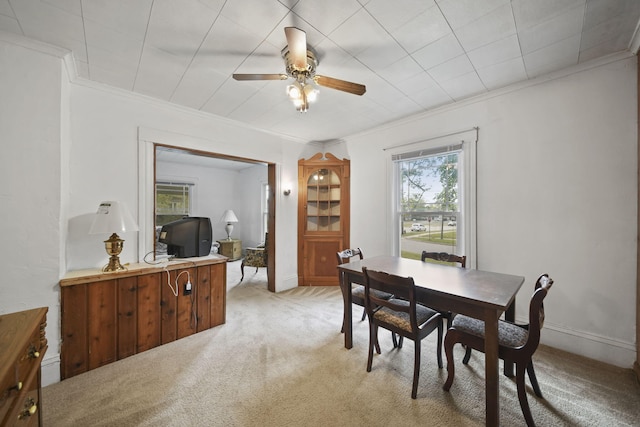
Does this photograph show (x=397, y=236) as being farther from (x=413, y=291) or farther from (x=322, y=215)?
(x=413, y=291)

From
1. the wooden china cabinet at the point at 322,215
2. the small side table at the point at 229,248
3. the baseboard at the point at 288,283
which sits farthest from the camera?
the small side table at the point at 229,248

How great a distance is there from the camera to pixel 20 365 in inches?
36.8

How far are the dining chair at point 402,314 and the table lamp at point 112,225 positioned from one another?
7.10 ft

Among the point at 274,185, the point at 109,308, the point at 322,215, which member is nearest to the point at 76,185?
the point at 109,308

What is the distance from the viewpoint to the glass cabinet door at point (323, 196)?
4320 millimetres

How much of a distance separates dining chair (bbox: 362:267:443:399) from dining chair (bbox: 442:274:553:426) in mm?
163

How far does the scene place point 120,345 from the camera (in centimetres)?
217

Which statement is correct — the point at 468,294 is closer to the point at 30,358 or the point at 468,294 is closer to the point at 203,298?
the point at 30,358

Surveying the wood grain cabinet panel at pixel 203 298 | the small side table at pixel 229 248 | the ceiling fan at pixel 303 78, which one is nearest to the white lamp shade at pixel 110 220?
the wood grain cabinet panel at pixel 203 298

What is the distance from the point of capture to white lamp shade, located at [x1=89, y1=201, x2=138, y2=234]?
6.89ft

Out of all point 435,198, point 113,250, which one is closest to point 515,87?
point 435,198

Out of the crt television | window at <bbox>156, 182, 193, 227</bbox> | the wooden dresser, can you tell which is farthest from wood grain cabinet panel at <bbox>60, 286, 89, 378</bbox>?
window at <bbox>156, 182, 193, 227</bbox>

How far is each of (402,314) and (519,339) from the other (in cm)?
73

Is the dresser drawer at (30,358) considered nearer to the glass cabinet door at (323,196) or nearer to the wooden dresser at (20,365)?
the wooden dresser at (20,365)
